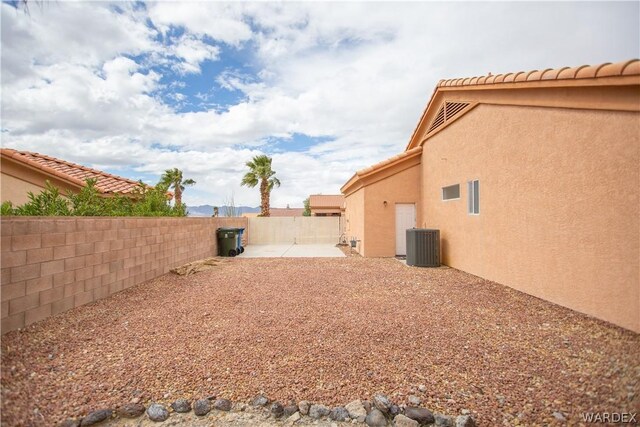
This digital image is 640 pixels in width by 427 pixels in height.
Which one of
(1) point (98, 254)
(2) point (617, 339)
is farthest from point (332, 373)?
(1) point (98, 254)

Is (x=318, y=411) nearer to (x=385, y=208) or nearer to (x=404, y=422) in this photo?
(x=404, y=422)

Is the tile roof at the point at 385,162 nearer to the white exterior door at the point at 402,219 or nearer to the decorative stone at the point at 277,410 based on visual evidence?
the white exterior door at the point at 402,219

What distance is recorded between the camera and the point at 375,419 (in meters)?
2.78

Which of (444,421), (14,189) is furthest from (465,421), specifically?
(14,189)

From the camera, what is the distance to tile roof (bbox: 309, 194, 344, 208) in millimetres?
35094

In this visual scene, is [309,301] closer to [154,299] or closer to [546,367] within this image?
[154,299]

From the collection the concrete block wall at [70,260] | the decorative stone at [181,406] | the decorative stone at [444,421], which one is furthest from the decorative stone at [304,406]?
the concrete block wall at [70,260]

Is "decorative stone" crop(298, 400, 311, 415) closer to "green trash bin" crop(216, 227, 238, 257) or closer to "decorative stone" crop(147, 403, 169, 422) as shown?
"decorative stone" crop(147, 403, 169, 422)

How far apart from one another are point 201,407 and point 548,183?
6.79 metres

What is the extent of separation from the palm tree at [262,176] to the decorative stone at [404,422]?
2551 centimetres

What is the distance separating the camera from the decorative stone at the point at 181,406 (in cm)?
291

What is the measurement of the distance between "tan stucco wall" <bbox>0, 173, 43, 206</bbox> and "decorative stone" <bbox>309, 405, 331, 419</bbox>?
38.8 ft

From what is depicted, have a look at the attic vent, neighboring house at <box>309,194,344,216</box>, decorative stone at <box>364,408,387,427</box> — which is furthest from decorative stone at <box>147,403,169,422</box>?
neighboring house at <box>309,194,344,216</box>

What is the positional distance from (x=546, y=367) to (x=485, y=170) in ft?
19.9
